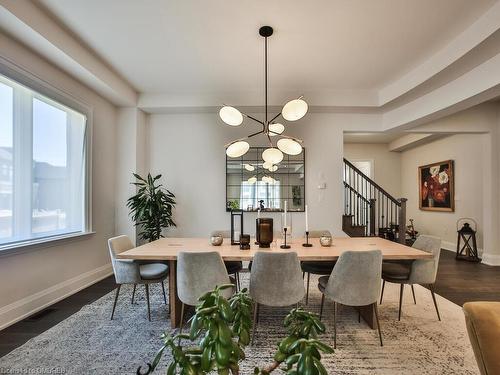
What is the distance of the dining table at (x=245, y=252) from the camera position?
7.14 ft

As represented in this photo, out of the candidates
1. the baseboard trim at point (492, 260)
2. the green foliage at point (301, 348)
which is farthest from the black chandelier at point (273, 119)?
the baseboard trim at point (492, 260)

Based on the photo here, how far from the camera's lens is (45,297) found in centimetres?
286

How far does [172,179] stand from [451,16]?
418cm

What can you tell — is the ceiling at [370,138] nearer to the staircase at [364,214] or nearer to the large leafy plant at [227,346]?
the staircase at [364,214]

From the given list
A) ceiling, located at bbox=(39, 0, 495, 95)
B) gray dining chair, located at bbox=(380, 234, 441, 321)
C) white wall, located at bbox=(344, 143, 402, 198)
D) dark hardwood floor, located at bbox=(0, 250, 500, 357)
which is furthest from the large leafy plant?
white wall, located at bbox=(344, 143, 402, 198)

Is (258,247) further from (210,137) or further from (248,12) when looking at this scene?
(210,137)

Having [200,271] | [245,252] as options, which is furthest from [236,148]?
[200,271]

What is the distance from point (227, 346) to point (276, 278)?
142cm

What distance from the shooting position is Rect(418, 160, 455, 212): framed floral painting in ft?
19.0

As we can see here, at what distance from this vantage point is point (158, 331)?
92.7 inches

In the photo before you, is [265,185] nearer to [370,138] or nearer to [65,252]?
[65,252]

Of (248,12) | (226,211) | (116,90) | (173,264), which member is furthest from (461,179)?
(116,90)

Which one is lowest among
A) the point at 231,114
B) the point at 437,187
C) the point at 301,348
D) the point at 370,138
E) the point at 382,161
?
the point at 301,348

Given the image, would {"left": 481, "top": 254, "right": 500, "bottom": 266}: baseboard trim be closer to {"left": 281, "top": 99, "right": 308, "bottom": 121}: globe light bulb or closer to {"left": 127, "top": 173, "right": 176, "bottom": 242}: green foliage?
{"left": 281, "top": 99, "right": 308, "bottom": 121}: globe light bulb
